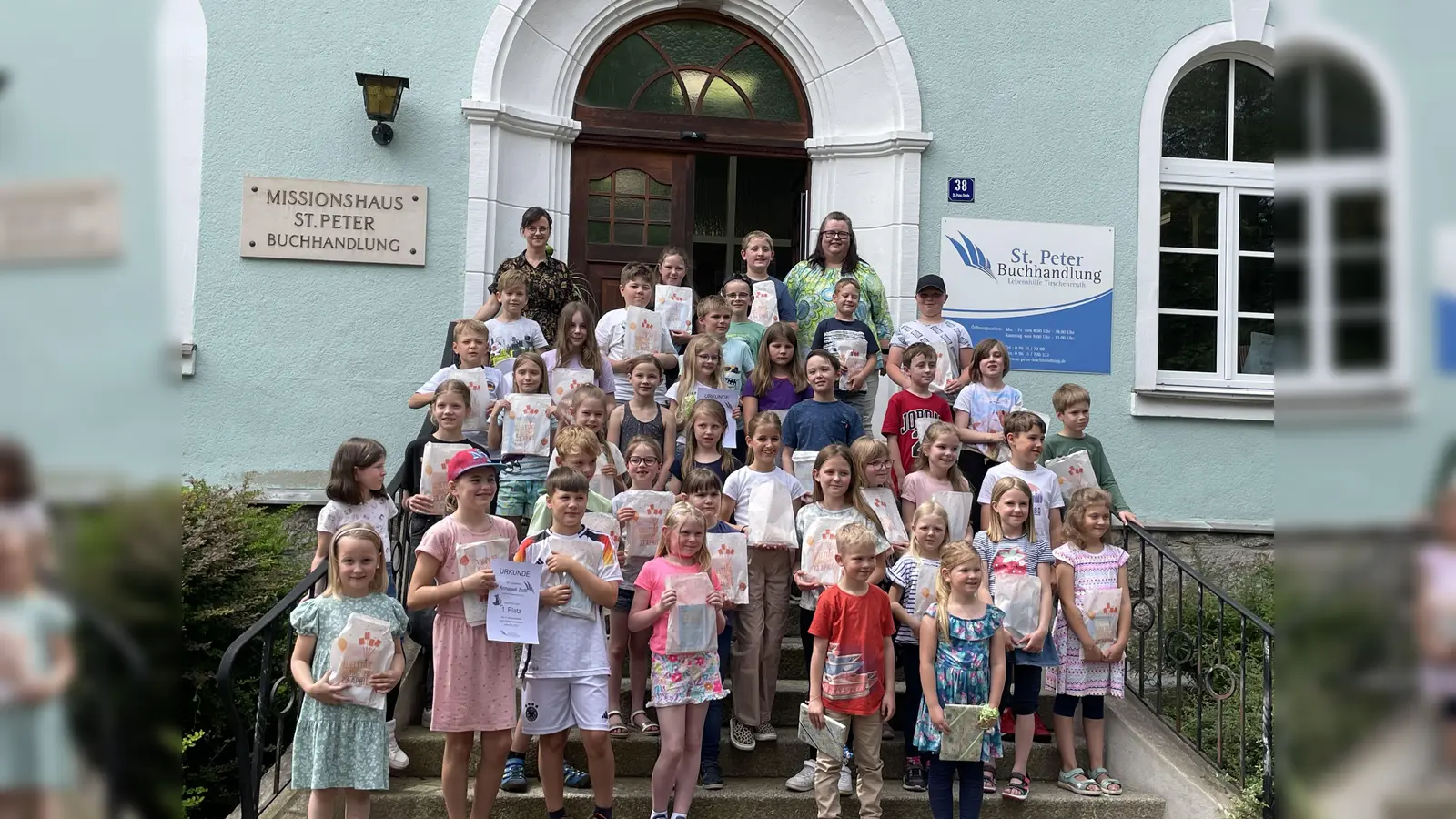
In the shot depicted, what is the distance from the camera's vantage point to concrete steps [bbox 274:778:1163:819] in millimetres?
5145

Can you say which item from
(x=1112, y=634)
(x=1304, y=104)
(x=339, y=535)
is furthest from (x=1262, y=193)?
(x=1304, y=104)

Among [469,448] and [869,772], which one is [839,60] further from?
[869,772]

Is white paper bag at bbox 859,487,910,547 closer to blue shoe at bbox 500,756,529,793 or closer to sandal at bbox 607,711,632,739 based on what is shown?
sandal at bbox 607,711,632,739

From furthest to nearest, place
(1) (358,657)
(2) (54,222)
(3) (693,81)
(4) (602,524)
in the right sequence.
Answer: (3) (693,81)
(4) (602,524)
(1) (358,657)
(2) (54,222)

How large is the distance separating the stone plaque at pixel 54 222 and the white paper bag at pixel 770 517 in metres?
5.22

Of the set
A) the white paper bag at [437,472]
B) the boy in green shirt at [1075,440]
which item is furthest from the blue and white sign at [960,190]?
the white paper bag at [437,472]

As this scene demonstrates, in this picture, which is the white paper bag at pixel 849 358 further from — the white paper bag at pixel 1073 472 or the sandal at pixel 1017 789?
the sandal at pixel 1017 789

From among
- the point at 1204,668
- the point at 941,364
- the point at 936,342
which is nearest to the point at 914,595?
the point at 941,364

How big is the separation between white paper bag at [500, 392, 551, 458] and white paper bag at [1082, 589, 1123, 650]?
2767 mm

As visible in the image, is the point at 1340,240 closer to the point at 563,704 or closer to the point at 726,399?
the point at 563,704

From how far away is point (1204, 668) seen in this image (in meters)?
7.03

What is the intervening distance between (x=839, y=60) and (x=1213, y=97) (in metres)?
2.87

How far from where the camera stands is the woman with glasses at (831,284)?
7.33m

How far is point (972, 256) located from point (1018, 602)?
3.66 metres
